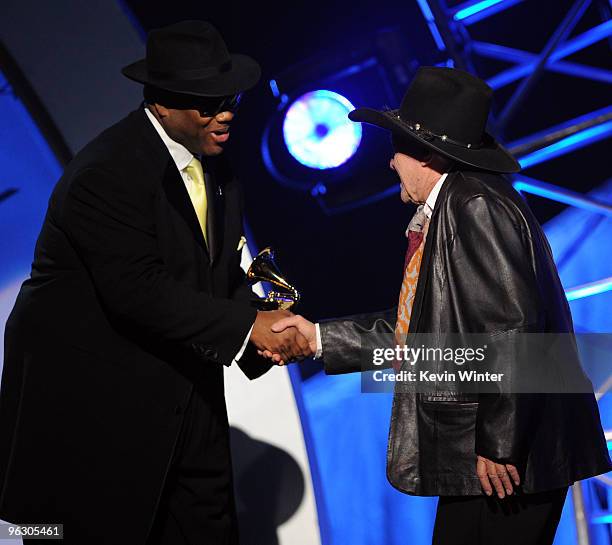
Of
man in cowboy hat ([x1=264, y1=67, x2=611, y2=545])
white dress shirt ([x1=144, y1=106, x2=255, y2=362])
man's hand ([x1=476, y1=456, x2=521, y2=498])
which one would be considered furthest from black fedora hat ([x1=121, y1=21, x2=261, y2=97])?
man's hand ([x1=476, y1=456, x2=521, y2=498])

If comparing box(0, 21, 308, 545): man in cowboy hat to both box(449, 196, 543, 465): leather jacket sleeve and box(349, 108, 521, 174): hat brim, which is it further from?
box(449, 196, 543, 465): leather jacket sleeve

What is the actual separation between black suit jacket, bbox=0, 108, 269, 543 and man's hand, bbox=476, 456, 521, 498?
917mm

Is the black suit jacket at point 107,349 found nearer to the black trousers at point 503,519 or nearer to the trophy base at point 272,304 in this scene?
the trophy base at point 272,304

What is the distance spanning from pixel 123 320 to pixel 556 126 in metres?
2.27

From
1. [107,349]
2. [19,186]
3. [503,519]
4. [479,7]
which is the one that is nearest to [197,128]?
[107,349]

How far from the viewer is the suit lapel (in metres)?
2.81

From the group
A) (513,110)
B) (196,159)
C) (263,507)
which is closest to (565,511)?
(263,507)

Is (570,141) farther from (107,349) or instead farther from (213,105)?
(107,349)

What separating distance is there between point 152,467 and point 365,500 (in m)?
2.01

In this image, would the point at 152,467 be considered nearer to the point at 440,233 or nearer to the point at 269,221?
the point at 440,233

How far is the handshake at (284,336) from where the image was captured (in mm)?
3295

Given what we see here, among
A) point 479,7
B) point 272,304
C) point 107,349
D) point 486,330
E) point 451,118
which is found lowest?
point 486,330

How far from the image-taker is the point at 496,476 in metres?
2.70

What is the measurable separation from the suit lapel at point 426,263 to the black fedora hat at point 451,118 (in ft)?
0.37
